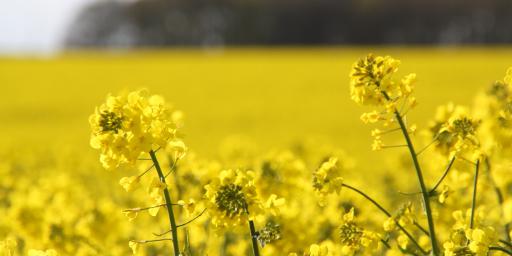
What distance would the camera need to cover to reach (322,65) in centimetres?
2569

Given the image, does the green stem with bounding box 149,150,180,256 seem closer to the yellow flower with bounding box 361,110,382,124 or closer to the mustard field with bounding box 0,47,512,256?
the mustard field with bounding box 0,47,512,256

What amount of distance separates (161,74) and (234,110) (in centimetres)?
770

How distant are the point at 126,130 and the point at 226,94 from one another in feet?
60.2

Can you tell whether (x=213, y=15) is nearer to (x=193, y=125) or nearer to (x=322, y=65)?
(x=322, y=65)

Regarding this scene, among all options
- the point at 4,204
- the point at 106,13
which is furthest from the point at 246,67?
the point at 106,13

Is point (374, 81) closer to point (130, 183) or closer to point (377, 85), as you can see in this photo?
point (377, 85)

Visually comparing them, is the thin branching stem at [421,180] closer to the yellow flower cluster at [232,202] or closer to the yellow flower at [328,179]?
the yellow flower at [328,179]

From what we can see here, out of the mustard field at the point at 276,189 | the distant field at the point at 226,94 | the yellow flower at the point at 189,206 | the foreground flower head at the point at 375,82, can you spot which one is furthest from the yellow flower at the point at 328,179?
the distant field at the point at 226,94

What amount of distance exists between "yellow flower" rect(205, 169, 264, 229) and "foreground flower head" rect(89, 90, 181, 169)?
0.22m

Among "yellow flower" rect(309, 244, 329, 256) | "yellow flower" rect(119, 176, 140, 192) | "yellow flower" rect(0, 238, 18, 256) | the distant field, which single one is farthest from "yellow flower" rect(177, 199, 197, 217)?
the distant field

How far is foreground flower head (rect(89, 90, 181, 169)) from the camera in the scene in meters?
2.29

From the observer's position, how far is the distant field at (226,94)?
15.3 m

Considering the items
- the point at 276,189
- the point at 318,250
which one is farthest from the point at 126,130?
the point at 276,189

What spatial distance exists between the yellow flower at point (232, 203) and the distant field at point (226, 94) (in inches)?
382
